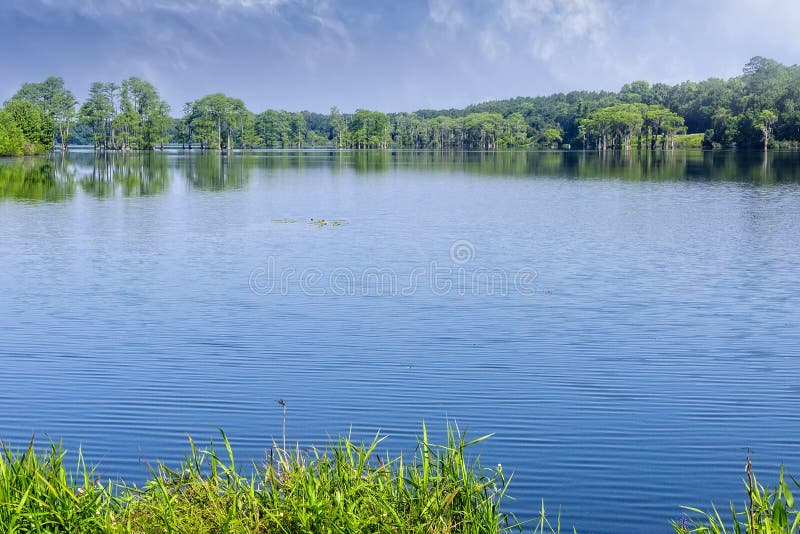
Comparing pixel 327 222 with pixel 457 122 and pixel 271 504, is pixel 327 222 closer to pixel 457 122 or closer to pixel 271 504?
pixel 271 504

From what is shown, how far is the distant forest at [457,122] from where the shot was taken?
370ft

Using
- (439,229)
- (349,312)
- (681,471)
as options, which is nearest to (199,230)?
(439,229)

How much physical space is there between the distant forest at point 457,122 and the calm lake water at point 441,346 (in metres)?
71.4

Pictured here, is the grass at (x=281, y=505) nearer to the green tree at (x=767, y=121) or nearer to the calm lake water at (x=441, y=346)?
the calm lake water at (x=441, y=346)

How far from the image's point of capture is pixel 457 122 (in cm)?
18462

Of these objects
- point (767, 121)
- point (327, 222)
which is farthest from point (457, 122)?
point (327, 222)

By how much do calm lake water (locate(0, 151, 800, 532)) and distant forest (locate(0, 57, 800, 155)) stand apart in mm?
71428

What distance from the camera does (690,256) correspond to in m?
19.9

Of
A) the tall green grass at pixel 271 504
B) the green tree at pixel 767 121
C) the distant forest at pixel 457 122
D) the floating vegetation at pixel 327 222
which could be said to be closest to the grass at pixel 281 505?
the tall green grass at pixel 271 504

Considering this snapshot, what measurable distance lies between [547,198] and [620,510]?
103 ft

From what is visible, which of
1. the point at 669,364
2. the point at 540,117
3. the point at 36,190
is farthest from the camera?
the point at 540,117

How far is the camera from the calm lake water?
797cm

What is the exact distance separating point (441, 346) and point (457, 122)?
578 ft

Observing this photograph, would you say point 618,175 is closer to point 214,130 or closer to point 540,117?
point 214,130
